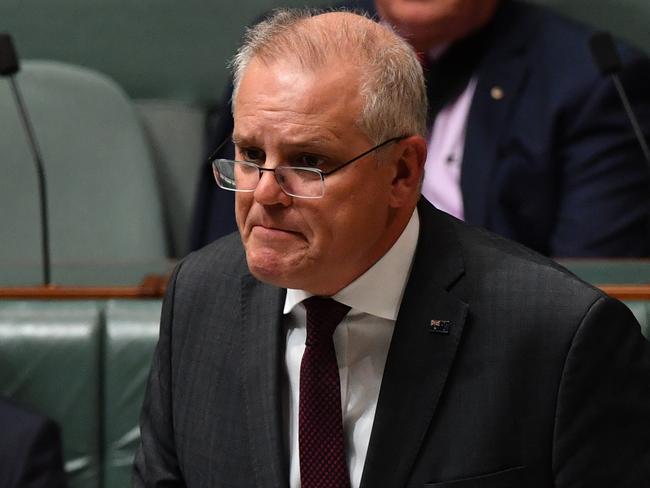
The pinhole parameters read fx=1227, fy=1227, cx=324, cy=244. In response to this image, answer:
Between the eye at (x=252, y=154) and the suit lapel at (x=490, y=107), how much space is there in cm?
83

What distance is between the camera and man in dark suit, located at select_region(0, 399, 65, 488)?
4.18ft

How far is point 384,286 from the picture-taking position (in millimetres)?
1011

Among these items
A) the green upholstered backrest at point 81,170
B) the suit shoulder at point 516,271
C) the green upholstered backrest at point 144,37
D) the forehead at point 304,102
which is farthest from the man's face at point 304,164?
the green upholstered backrest at point 144,37

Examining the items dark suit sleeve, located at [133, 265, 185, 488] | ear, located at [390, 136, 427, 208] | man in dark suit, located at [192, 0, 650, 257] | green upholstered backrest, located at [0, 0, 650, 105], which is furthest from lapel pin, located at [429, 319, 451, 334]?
green upholstered backrest, located at [0, 0, 650, 105]

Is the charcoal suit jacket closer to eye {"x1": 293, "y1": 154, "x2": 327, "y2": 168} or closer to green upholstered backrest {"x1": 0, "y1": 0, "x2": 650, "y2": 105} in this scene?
eye {"x1": 293, "y1": 154, "x2": 327, "y2": 168}

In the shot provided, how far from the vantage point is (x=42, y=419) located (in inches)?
50.9

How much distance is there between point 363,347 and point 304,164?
0.18m

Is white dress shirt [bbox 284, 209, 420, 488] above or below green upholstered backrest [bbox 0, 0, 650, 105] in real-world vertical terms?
above

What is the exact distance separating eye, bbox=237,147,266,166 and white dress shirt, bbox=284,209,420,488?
0.45 feet

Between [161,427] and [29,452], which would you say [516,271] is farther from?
[29,452]

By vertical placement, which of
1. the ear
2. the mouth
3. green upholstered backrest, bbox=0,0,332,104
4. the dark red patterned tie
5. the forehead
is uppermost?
the forehead

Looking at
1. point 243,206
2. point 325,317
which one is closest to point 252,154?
point 243,206

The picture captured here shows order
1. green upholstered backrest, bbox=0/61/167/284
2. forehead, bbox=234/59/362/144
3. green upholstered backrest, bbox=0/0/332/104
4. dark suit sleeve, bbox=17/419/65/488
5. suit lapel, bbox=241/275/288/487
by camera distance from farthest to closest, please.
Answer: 1. green upholstered backrest, bbox=0/0/332/104
2. green upholstered backrest, bbox=0/61/167/284
3. dark suit sleeve, bbox=17/419/65/488
4. suit lapel, bbox=241/275/288/487
5. forehead, bbox=234/59/362/144

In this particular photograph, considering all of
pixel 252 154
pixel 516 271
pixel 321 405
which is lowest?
pixel 321 405
